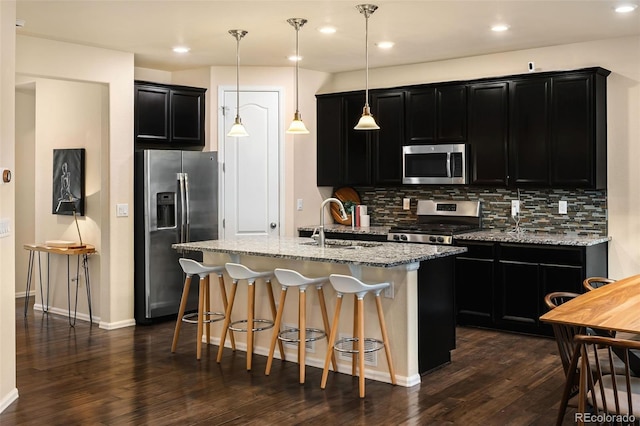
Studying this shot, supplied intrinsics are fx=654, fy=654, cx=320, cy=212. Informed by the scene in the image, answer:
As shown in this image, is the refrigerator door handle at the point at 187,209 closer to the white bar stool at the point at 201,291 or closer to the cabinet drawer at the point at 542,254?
the white bar stool at the point at 201,291

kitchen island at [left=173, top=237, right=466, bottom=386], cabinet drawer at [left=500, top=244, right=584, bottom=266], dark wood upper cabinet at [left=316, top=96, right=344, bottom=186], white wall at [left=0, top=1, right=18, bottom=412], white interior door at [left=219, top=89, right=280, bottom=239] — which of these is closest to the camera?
white wall at [left=0, top=1, right=18, bottom=412]

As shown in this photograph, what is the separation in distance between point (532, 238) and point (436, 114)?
1.63 meters

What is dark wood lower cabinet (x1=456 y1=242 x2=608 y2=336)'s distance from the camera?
18.0 ft

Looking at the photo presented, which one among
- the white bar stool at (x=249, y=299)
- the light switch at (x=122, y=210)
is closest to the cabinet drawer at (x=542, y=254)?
the white bar stool at (x=249, y=299)

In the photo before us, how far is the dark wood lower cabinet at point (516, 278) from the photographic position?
5.48 metres

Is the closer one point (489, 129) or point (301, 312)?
point (301, 312)

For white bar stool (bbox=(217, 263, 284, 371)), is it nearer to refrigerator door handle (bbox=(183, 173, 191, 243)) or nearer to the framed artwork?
refrigerator door handle (bbox=(183, 173, 191, 243))

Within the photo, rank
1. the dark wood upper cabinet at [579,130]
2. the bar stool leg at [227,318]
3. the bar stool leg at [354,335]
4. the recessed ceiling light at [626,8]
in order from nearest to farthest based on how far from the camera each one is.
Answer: the bar stool leg at [354,335]
the recessed ceiling light at [626,8]
the bar stool leg at [227,318]
the dark wood upper cabinet at [579,130]

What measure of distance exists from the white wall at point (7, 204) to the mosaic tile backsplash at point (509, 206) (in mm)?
4193

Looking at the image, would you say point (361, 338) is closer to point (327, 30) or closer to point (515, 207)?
point (327, 30)

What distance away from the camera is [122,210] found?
6285 millimetres

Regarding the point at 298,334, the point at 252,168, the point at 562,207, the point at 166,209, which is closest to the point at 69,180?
the point at 166,209

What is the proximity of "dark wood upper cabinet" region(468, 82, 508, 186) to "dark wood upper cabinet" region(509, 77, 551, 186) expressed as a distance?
0.08m

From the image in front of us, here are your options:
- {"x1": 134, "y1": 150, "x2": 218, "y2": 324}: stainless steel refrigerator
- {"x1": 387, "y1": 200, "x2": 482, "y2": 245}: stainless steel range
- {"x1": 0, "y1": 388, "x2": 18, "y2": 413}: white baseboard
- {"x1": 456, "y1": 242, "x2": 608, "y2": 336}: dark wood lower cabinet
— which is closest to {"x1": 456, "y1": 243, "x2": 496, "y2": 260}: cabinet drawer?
{"x1": 456, "y1": 242, "x2": 608, "y2": 336}: dark wood lower cabinet
